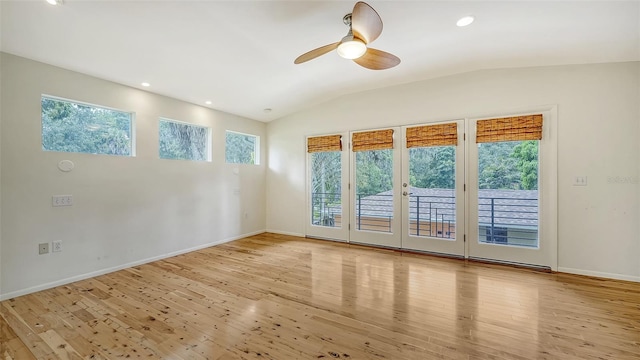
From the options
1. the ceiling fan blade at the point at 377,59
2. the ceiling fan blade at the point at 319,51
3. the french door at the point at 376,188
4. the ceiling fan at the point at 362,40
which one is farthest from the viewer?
the french door at the point at 376,188

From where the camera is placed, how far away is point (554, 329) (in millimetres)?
2066

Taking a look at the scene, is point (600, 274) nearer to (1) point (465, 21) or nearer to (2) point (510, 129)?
(2) point (510, 129)

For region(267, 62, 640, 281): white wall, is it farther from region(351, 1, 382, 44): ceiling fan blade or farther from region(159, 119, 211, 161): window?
region(159, 119, 211, 161): window

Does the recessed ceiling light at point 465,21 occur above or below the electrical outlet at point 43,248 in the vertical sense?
above

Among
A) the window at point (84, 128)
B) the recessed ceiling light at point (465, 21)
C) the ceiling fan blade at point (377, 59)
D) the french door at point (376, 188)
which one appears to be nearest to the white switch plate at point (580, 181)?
→ the french door at point (376, 188)

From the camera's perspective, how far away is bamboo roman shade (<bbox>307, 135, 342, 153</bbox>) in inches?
192

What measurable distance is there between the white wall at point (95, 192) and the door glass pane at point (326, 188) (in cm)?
172

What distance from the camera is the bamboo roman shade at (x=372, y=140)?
4371 millimetres

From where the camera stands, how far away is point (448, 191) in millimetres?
3955

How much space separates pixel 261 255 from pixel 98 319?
2.09 meters

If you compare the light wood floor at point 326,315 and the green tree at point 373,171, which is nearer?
the light wood floor at point 326,315

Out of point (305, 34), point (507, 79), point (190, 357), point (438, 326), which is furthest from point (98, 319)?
point (507, 79)

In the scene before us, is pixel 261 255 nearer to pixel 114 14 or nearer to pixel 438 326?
pixel 438 326

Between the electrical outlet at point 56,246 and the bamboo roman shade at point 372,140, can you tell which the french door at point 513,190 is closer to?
the bamboo roman shade at point 372,140
